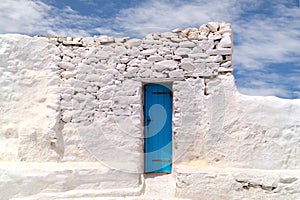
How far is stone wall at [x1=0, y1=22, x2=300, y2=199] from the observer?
705cm

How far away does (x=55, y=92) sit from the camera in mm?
7574

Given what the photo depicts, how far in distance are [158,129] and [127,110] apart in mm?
774

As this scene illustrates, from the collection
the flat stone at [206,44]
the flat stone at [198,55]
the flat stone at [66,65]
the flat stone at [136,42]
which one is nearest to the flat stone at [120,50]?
the flat stone at [136,42]

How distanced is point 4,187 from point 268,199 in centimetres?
468

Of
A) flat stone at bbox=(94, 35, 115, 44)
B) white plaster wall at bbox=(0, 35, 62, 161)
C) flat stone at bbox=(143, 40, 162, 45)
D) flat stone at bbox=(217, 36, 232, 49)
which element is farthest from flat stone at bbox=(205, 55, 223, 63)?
white plaster wall at bbox=(0, 35, 62, 161)

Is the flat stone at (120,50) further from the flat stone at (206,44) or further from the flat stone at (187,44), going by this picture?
the flat stone at (206,44)

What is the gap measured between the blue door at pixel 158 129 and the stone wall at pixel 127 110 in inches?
9.4

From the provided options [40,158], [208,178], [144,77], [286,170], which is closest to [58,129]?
[40,158]

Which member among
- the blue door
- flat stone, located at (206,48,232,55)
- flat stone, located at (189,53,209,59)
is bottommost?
the blue door

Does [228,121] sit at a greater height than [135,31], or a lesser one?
lesser

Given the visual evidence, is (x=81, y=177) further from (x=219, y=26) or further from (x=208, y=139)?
(x=219, y=26)

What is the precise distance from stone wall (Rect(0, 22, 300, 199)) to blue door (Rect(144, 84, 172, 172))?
0.24m

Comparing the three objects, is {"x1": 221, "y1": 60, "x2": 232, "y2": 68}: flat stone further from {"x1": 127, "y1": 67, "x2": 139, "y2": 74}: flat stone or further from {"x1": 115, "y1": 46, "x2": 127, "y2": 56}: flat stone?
{"x1": 115, "y1": 46, "x2": 127, "y2": 56}: flat stone

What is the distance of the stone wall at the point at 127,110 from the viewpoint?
7.05 meters
